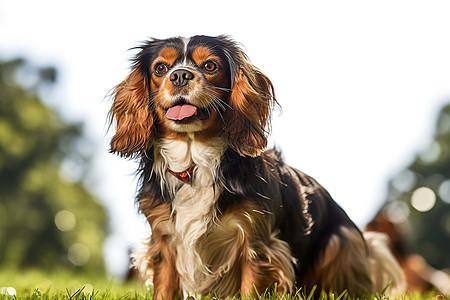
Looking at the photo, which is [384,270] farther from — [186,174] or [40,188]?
[40,188]

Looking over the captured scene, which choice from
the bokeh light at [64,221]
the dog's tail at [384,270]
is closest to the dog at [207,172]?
the dog's tail at [384,270]

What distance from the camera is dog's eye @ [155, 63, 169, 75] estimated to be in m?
3.97

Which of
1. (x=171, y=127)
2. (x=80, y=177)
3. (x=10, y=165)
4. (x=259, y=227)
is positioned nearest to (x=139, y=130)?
(x=171, y=127)

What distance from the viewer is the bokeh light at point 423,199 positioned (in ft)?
91.0

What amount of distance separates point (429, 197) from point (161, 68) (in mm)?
26803

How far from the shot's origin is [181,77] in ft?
12.1

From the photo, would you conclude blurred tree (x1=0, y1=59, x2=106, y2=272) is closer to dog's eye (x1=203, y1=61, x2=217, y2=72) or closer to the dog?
the dog

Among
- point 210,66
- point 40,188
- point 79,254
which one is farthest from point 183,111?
point 40,188

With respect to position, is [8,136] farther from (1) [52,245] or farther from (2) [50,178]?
(1) [52,245]

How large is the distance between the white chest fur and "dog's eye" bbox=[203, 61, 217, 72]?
1.69 feet

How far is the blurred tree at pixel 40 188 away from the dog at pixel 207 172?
17.2m

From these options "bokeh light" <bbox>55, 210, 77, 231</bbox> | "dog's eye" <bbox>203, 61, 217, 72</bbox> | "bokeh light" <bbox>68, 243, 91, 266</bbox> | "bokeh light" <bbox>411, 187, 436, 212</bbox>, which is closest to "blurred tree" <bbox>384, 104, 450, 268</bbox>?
"bokeh light" <bbox>411, 187, 436, 212</bbox>

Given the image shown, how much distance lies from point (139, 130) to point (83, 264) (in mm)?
18227

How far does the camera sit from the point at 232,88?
13.2 feet
